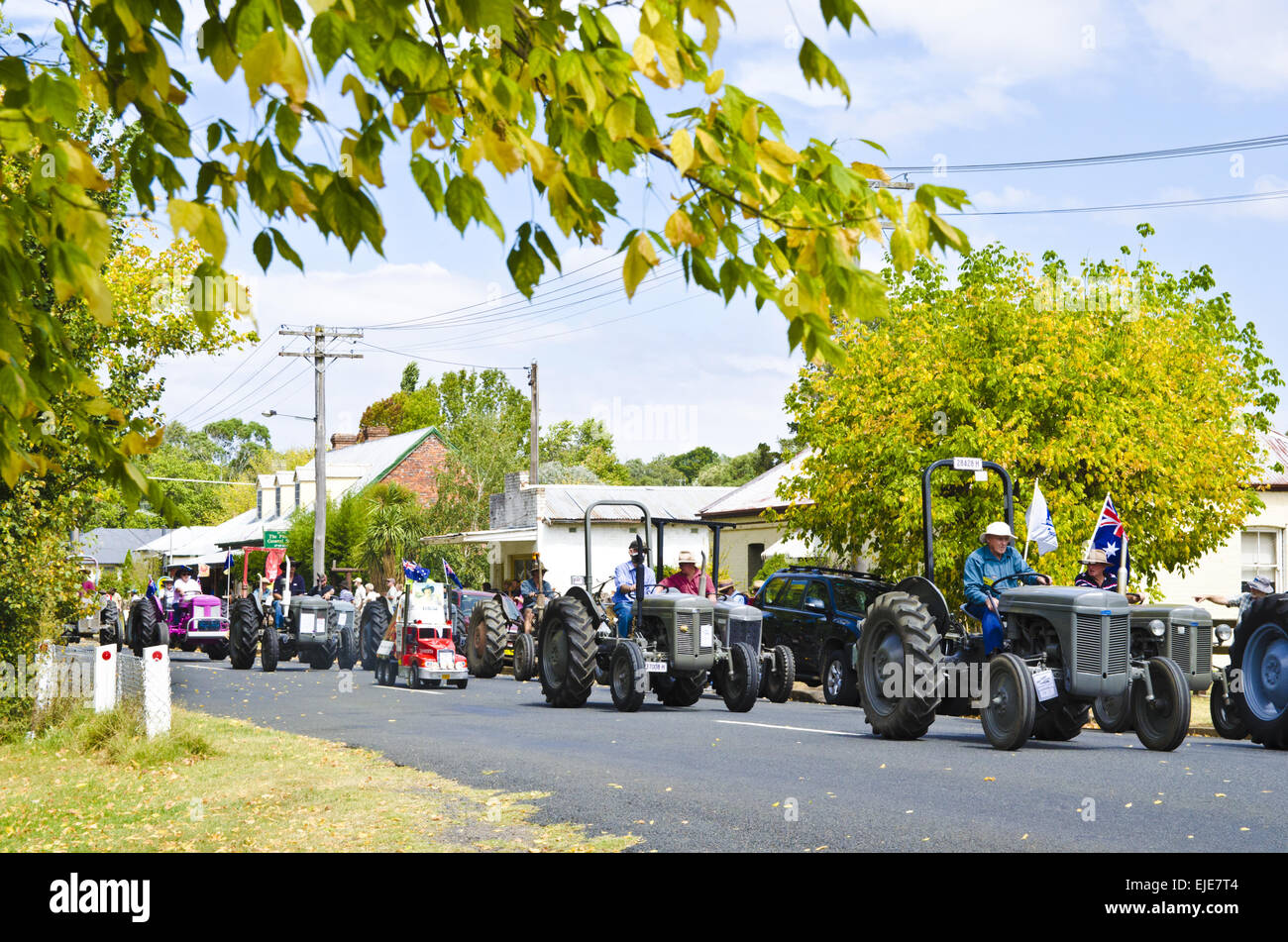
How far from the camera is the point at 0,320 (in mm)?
4238

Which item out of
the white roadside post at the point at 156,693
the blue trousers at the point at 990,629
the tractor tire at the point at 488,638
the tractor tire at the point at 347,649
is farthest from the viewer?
the tractor tire at the point at 347,649

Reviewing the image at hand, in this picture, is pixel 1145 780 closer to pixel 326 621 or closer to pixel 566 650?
pixel 566 650

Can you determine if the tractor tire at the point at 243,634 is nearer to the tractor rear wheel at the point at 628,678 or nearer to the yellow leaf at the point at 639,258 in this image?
the tractor rear wheel at the point at 628,678

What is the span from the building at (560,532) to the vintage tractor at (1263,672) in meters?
32.1

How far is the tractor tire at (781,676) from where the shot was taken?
64.4 ft

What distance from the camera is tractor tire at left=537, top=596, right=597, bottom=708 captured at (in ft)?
57.1

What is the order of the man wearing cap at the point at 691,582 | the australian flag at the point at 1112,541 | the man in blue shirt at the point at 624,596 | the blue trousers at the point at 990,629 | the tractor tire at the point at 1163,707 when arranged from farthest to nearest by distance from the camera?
the man wearing cap at the point at 691,582
the man in blue shirt at the point at 624,596
the australian flag at the point at 1112,541
the blue trousers at the point at 990,629
the tractor tire at the point at 1163,707

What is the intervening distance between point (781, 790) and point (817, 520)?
509 inches

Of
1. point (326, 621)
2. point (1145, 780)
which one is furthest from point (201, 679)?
point (1145, 780)

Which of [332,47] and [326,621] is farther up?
[332,47]

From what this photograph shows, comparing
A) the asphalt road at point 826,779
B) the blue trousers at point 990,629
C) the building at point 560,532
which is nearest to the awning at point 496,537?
the building at point 560,532

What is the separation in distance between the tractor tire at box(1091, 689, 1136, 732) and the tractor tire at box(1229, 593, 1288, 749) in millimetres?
987

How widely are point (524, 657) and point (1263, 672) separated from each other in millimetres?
14182

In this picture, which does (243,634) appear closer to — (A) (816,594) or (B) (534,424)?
(A) (816,594)
